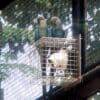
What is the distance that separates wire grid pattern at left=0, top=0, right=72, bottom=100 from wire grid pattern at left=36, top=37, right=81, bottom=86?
0.04 metres

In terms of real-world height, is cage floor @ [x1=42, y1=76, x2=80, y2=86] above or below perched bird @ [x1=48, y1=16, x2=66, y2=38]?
below

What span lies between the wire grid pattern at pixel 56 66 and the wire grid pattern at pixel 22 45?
0.14 ft

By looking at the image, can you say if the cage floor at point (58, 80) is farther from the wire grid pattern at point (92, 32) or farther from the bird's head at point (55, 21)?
the bird's head at point (55, 21)

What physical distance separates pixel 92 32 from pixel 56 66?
0.30 meters

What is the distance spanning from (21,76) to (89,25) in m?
0.45

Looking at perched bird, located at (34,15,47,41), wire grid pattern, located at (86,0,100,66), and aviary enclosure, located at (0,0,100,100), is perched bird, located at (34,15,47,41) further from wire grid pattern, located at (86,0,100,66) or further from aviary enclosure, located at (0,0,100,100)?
wire grid pattern, located at (86,0,100,66)

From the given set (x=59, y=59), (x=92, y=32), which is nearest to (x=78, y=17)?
(x=92, y=32)

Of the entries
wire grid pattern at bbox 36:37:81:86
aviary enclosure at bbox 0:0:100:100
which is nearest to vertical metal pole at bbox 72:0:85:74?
aviary enclosure at bbox 0:0:100:100

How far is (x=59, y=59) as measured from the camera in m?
1.94

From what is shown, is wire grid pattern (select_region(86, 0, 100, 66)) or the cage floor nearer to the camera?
the cage floor

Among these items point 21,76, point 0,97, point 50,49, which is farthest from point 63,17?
point 0,97

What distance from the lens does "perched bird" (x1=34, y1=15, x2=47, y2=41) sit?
2.04 meters

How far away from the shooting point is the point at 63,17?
2.12 m

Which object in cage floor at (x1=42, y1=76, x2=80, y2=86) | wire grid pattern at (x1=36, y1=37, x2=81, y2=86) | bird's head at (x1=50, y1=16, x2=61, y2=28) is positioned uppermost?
bird's head at (x1=50, y1=16, x2=61, y2=28)
